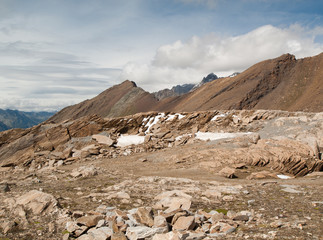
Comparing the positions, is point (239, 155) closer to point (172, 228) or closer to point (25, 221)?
point (172, 228)

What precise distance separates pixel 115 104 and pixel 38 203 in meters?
133

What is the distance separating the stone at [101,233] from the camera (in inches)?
269

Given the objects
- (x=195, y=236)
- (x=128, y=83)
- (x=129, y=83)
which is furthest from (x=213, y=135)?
(x=128, y=83)

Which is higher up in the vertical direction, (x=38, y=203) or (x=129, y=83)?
(x=129, y=83)

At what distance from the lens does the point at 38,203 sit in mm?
9391

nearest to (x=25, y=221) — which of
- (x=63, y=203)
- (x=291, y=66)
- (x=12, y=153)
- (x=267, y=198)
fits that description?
(x=63, y=203)

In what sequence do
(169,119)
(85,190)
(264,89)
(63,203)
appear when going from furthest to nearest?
(264,89), (169,119), (85,190), (63,203)

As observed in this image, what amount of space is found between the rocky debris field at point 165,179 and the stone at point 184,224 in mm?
33

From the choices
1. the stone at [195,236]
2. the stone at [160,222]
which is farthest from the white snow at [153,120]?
the stone at [195,236]

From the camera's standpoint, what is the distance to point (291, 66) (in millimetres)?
100688

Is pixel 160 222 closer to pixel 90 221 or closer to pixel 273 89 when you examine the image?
pixel 90 221

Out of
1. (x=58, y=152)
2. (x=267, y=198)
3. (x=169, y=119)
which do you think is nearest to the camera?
(x=267, y=198)

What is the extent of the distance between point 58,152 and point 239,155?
2386 centimetres

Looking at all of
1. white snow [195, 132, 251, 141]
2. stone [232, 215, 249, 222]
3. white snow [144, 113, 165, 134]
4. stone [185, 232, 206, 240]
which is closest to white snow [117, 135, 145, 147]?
white snow [144, 113, 165, 134]
